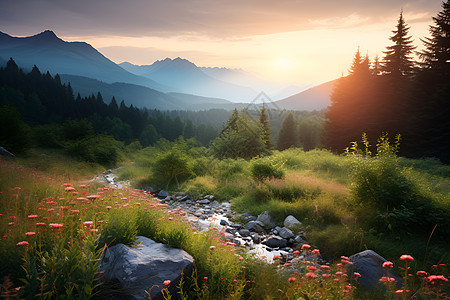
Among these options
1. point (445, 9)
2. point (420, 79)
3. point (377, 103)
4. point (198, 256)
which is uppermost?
point (445, 9)

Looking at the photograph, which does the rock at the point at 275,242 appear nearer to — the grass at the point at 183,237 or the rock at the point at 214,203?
the grass at the point at 183,237

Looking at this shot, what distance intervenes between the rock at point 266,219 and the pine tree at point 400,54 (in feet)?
82.4

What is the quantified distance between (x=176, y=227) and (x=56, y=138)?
29.6 metres

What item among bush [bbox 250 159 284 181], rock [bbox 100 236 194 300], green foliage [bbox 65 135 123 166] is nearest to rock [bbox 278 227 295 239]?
rock [bbox 100 236 194 300]

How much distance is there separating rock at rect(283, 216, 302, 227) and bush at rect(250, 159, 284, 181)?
3520mm

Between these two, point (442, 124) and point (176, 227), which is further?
point (442, 124)

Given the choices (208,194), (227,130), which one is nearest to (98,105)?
(227,130)

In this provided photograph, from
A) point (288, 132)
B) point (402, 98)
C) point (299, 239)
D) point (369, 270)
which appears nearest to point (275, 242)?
point (299, 239)

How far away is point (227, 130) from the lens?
2080 cm

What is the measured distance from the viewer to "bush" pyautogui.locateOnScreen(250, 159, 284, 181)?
Answer: 35.6ft

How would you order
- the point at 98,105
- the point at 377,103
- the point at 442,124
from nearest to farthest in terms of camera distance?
the point at 442,124, the point at 377,103, the point at 98,105

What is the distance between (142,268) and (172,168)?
10.3m

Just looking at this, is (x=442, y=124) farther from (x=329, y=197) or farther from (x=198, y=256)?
(x=198, y=256)

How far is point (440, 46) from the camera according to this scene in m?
20.0
